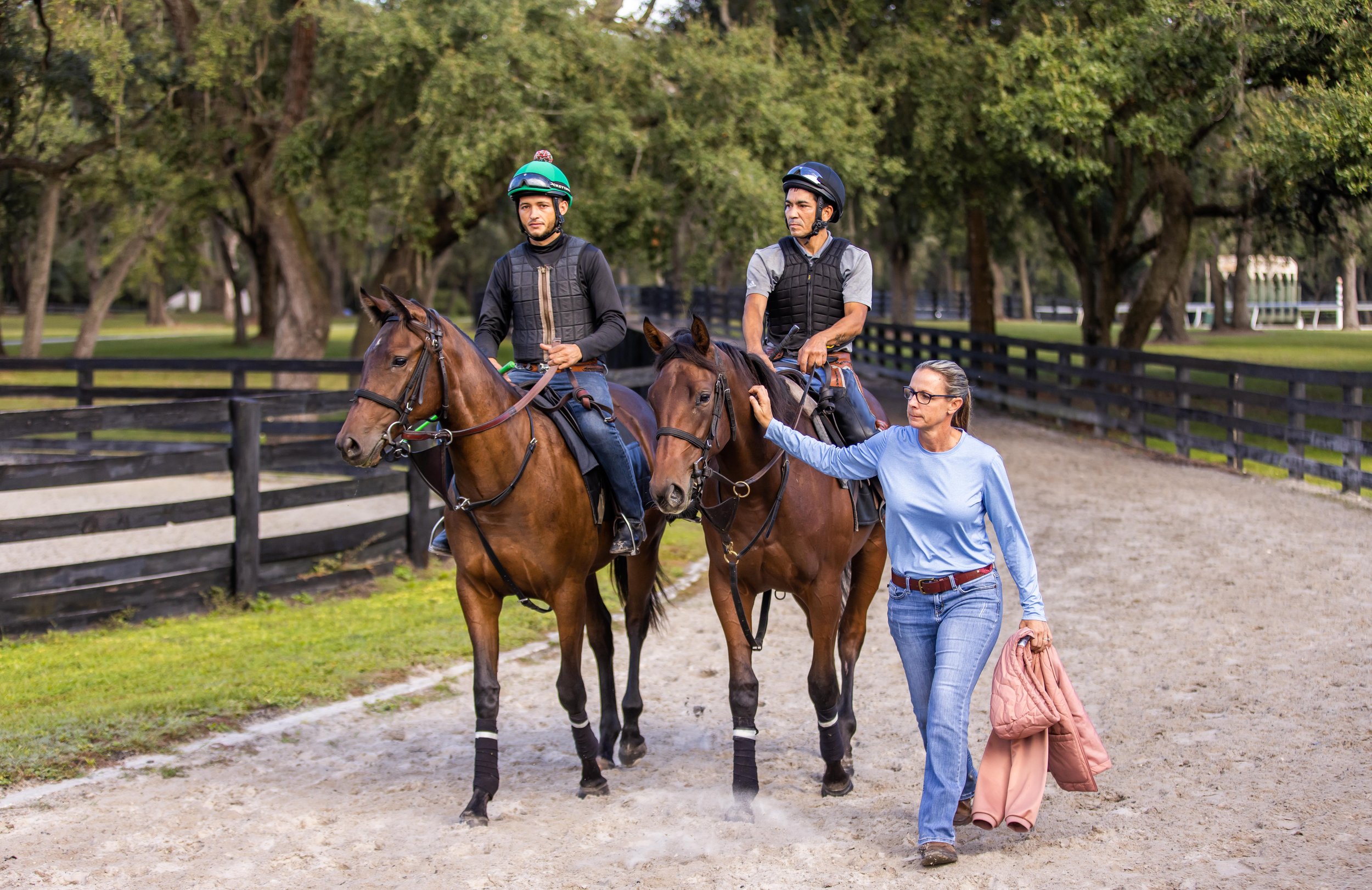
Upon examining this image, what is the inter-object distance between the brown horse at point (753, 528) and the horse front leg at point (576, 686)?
67 cm

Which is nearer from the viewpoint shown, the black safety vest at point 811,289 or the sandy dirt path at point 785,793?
the sandy dirt path at point 785,793

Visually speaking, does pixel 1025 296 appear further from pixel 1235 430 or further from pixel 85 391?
pixel 85 391

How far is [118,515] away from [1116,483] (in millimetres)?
11141

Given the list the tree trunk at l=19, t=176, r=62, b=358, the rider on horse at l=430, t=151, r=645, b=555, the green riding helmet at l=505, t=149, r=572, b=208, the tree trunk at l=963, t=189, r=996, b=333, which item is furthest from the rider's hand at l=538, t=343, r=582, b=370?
the tree trunk at l=19, t=176, r=62, b=358

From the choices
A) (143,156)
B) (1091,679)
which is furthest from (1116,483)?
(143,156)

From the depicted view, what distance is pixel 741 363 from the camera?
535cm

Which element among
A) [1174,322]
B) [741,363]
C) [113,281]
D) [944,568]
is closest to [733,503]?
[741,363]

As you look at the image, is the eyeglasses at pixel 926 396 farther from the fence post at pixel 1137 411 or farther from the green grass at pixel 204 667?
the fence post at pixel 1137 411

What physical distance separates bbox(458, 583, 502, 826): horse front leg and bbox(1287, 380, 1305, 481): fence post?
38.8 feet

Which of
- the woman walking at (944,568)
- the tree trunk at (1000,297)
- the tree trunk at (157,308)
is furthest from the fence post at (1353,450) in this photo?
the tree trunk at (157,308)

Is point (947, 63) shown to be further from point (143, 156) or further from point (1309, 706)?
point (1309, 706)

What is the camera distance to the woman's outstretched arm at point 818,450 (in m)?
5.10

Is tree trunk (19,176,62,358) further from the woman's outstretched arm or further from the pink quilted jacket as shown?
the pink quilted jacket

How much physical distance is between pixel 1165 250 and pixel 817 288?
683 inches
